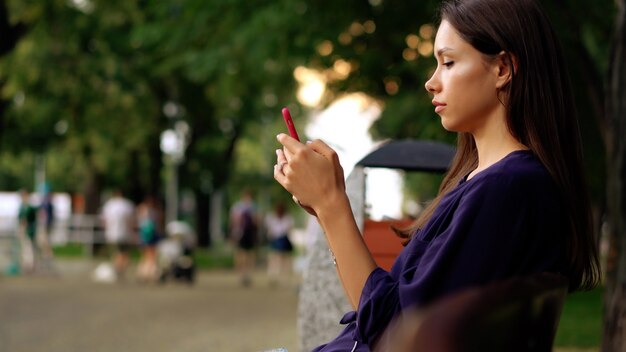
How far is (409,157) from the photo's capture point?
4562mm

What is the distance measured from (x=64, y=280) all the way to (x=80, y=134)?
657 centimetres

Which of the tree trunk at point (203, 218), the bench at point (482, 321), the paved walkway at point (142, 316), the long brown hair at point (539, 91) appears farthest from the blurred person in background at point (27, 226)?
the bench at point (482, 321)

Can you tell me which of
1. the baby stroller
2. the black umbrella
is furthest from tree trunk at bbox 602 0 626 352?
the baby stroller

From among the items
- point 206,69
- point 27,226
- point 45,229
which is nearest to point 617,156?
point 206,69

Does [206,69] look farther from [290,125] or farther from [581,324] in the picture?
[290,125]

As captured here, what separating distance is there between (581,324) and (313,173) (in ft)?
39.4

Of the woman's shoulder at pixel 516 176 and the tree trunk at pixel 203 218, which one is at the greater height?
the woman's shoulder at pixel 516 176

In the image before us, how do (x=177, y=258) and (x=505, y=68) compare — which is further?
(x=177, y=258)

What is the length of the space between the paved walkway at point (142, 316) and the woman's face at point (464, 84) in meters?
7.73

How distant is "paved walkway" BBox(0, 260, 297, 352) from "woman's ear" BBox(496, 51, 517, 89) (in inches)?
307

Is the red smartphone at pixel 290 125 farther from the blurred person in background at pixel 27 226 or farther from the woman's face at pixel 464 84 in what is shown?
the blurred person in background at pixel 27 226

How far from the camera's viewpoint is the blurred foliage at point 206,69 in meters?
11.4

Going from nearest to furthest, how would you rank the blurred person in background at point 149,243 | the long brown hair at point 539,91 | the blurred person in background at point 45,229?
1. the long brown hair at point 539,91
2. the blurred person in background at point 149,243
3. the blurred person in background at point 45,229

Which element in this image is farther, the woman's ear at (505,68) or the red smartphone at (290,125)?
the red smartphone at (290,125)
